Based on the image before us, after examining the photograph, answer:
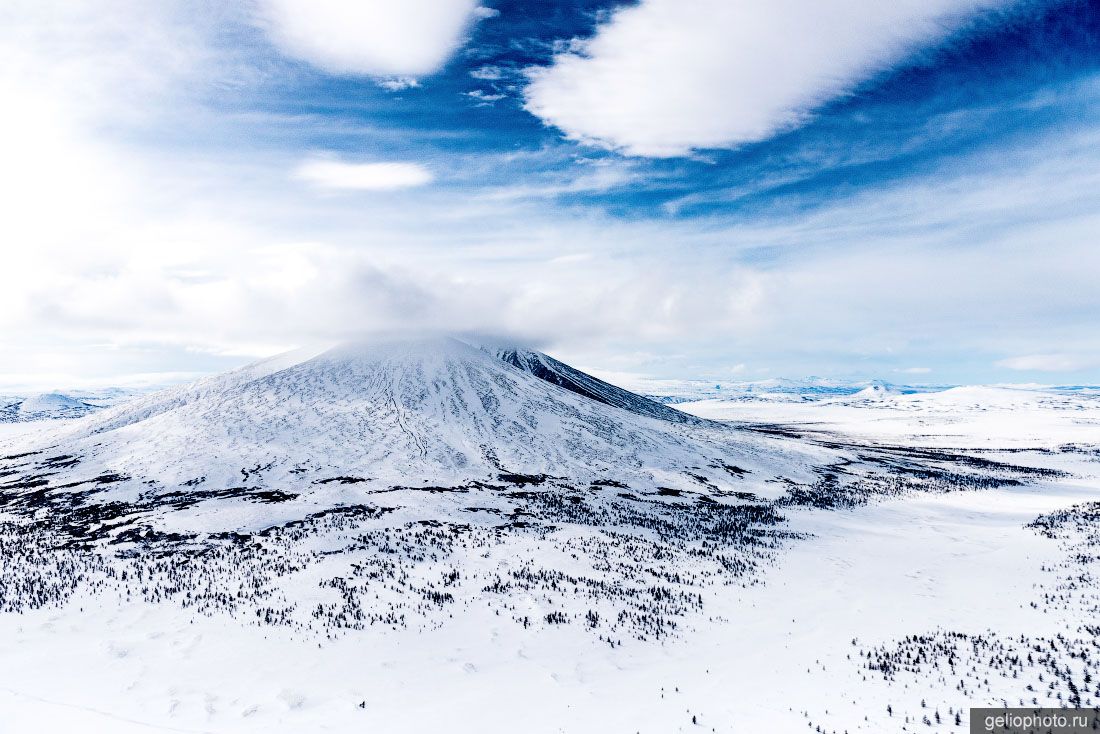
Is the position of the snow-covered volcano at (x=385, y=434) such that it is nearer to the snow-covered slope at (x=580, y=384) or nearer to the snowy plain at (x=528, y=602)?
the snowy plain at (x=528, y=602)

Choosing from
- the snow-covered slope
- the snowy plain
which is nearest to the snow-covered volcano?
the snowy plain

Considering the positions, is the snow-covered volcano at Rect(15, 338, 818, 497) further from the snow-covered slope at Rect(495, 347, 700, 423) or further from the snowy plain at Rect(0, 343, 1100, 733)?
the snow-covered slope at Rect(495, 347, 700, 423)

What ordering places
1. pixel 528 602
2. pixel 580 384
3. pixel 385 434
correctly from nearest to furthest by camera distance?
1. pixel 528 602
2. pixel 385 434
3. pixel 580 384

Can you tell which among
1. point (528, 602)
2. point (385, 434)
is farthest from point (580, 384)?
point (528, 602)

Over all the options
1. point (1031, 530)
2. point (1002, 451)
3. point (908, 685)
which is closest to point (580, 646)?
point (908, 685)

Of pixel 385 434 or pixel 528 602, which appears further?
pixel 385 434

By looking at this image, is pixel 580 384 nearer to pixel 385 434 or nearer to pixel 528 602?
pixel 385 434
